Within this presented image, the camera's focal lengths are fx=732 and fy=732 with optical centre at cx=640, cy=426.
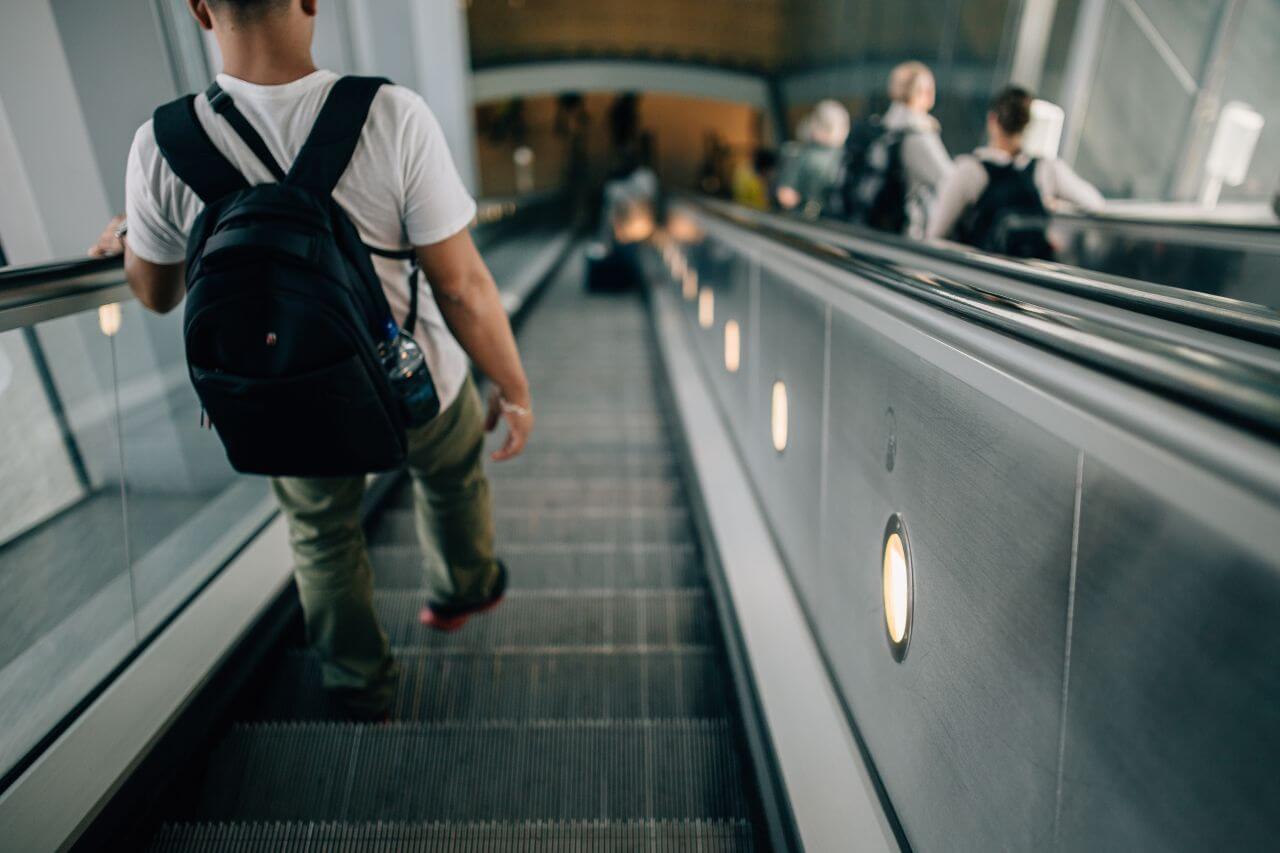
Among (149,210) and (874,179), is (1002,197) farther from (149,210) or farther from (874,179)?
(149,210)

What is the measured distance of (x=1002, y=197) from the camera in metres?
3.14

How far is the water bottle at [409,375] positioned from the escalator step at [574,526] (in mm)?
1596

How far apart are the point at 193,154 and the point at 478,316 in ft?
2.11

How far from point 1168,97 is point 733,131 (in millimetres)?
28204

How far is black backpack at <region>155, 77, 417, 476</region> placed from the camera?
4.37 feet

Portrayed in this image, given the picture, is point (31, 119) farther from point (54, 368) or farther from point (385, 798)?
point (385, 798)

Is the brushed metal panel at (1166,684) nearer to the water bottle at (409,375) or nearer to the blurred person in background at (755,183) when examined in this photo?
the water bottle at (409,375)

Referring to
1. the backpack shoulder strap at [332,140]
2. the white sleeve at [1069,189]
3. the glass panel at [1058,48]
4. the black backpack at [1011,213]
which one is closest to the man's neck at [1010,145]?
the black backpack at [1011,213]

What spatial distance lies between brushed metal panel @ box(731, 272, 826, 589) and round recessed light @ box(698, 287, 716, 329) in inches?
66.2

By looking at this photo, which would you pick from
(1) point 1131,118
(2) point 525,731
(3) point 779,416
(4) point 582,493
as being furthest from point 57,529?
(1) point 1131,118

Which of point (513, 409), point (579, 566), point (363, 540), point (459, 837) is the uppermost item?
point (513, 409)

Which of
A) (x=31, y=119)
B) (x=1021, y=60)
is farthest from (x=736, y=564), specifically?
(x=1021, y=60)

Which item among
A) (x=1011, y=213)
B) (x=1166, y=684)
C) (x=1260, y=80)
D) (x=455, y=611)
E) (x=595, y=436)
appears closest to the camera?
(x=1166, y=684)

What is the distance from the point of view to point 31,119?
225 cm
